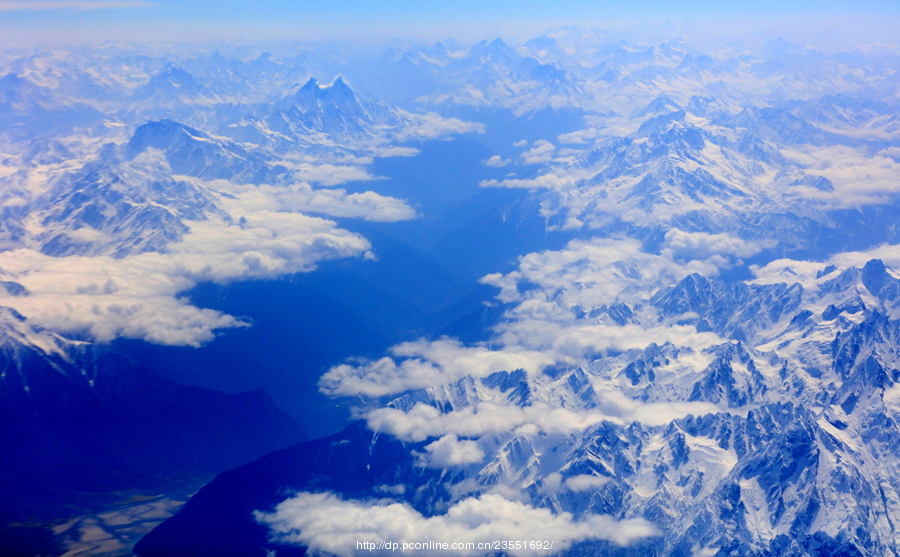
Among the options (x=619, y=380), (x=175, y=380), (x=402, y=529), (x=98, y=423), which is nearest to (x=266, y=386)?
(x=175, y=380)

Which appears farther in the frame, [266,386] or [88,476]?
[266,386]

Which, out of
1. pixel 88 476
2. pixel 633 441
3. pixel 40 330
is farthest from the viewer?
pixel 40 330

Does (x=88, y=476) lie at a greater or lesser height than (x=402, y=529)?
greater

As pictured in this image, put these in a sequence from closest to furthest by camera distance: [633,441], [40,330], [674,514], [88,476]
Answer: [674,514] → [633,441] → [88,476] → [40,330]

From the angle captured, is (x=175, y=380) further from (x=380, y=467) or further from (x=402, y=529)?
(x=402, y=529)

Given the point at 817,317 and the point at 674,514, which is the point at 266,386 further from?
the point at 817,317

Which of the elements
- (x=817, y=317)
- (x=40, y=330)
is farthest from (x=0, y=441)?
(x=817, y=317)

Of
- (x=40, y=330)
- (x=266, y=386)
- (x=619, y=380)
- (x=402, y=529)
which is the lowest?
(x=402, y=529)

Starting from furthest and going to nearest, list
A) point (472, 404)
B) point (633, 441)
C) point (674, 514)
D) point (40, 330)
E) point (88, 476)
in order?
point (40, 330), point (472, 404), point (88, 476), point (633, 441), point (674, 514)

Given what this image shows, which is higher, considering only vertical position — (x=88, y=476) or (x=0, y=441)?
(x=0, y=441)
